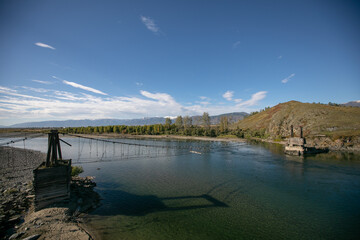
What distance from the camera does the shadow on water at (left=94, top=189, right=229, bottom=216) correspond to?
17656 millimetres

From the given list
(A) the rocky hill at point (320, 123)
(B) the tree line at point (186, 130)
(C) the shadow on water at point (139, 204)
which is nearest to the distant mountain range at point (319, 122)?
(A) the rocky hill at point (320, 123)

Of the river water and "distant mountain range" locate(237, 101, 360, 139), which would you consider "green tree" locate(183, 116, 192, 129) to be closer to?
"distant mountain range" locate(237, 101, 360, 139)

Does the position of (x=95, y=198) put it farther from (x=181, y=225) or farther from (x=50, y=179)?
(x=181, y=225)

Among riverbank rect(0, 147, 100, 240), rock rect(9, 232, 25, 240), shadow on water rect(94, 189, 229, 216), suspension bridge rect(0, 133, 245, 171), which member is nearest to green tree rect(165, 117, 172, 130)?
suspension bridge rect(0, 133, 245, 171)

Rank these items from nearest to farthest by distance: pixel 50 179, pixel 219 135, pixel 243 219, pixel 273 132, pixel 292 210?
pixel 50 179 < pixel 243 219 < pixel 292 210 < pixel 273 132 < pixel 219 135

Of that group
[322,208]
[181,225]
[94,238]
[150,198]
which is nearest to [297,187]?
[322,208]

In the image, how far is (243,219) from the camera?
55.6 feet

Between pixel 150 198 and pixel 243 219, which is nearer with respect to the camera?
pixel 243 219

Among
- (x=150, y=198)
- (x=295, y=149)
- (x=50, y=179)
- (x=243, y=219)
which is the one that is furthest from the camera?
(x=295, y=149)

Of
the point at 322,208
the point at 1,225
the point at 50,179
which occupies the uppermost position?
the point at 50,179

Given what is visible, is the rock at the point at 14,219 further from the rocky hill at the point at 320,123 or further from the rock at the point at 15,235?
the rocky hill at the point at 320,123

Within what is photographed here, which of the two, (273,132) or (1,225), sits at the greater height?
(273,132)

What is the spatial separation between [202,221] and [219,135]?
112 meters

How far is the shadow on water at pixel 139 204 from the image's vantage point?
1766 cm
